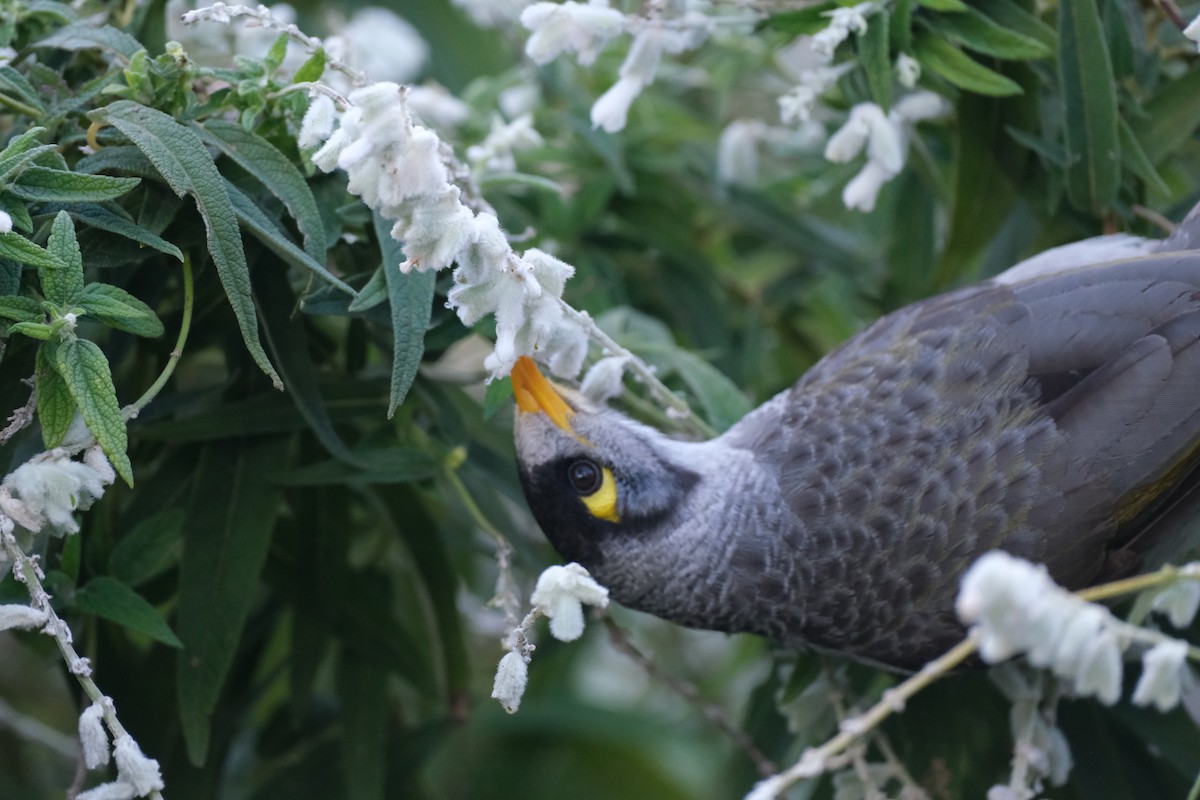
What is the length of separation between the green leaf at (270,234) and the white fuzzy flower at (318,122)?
79 millimetres

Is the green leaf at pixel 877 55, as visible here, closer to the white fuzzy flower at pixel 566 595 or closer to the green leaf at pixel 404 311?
the green leaf at pixel 404 311

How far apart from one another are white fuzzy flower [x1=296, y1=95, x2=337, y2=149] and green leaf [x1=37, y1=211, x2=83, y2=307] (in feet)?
0.74

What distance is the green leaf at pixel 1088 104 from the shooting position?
1.33 m

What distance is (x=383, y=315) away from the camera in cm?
121

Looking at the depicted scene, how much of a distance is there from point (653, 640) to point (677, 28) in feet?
5.28

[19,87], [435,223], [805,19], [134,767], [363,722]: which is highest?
[805,19]

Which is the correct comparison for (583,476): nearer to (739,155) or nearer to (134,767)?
(134,767)

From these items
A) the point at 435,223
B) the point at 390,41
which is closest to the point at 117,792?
the point at 435,223

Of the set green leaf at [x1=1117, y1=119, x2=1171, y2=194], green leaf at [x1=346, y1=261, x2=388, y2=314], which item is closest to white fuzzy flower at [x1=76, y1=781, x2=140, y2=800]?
green leaf at [x1=346, y1=261, x2=388, y2=314]

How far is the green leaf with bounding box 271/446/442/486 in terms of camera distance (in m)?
1.28

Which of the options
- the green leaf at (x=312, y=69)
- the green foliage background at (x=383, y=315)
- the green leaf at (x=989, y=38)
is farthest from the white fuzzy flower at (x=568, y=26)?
the green leaf at (x=989, y=38)

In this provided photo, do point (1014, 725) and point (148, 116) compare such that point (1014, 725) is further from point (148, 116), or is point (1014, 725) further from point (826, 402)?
point (148, 116)

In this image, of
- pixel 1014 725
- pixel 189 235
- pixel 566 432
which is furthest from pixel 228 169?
pixel 1014 725

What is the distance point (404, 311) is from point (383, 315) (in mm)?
126
